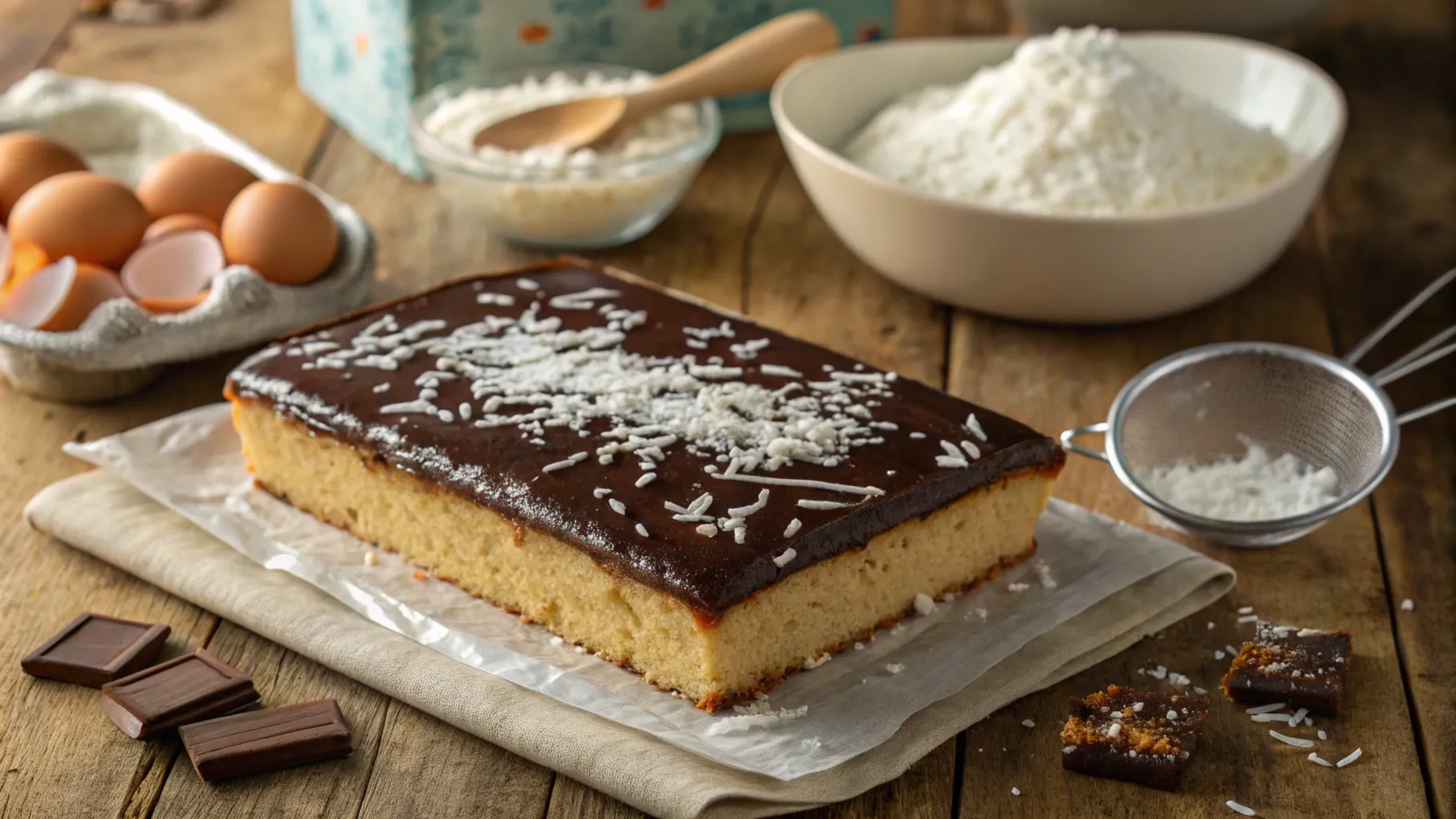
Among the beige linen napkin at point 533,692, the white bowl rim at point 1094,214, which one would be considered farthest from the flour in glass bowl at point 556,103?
the beige linen napkin at point 533,692

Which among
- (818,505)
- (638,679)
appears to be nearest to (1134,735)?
(818,505)

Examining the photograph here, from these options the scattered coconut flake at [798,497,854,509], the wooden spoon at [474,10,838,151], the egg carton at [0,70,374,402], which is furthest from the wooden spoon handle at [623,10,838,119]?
the scattered coconut flake at [798,497,854,509]

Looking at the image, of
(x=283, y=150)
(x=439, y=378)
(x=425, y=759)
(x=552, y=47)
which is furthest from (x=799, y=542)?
(x=283, y=150)

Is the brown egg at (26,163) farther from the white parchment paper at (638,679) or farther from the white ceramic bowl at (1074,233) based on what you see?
the white ceramic bowl at (1074,233)

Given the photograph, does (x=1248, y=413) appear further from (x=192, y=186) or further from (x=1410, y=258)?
(x=192, y=186)

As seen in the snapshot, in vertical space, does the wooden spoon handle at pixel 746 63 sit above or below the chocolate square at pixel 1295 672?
above

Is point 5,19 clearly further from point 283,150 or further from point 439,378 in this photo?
point 439,378
